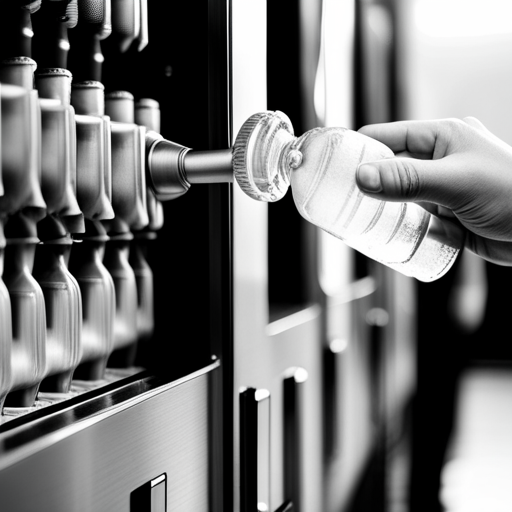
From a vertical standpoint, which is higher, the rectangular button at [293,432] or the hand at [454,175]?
the hand at [454,175]

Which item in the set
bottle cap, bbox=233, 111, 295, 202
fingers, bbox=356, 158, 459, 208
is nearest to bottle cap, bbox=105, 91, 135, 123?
bottle cap, bbox=233, 111, 295, 202

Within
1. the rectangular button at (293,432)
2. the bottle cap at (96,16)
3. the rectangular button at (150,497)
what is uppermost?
the bottle cap at (96,16)

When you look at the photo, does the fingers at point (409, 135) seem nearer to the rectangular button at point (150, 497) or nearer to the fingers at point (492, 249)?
the fingers at point (492, 249)

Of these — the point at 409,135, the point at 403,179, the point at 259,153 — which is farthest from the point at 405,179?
the point at 409,135

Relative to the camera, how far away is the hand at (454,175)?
0.49 m

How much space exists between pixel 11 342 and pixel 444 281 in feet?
7.39

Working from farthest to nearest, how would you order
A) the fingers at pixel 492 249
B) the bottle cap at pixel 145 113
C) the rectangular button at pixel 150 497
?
1. the fingers at pixel 492 249
2. the bottle cap at pixel 145 113
3. the rectangular button at pixel 150 497

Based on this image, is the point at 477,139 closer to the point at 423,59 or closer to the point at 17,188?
the point at 17,188

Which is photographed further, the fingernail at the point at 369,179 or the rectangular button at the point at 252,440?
the rectangular button at the point at 252,440

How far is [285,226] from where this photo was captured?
0.92m

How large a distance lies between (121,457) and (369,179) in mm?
294

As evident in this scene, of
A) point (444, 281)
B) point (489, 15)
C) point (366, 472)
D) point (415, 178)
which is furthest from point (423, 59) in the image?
point (415, 178)

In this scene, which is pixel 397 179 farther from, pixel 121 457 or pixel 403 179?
pixel 121 457

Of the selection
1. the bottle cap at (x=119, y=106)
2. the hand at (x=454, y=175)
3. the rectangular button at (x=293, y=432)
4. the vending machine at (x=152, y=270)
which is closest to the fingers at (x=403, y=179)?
the hand at (x=454, y=175)
